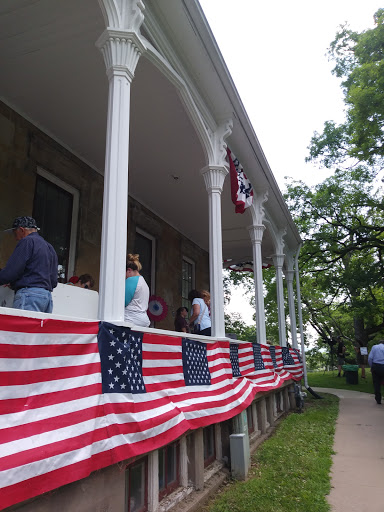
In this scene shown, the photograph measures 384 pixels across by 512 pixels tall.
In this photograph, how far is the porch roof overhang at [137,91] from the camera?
469 centimetres

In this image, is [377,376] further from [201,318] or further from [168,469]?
[168,469]

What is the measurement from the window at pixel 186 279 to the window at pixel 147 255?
191cm

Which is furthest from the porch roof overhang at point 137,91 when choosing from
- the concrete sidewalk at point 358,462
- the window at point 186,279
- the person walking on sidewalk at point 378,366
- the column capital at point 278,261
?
the person walking on sidewalk at point 378,366

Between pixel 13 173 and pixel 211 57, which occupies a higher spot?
pixel 211 57

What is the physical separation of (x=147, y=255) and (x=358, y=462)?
6.38m

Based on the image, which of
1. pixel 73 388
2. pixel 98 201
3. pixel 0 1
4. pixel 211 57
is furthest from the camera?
pixel 98 201

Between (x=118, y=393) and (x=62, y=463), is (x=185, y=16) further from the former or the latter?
(x=62, y=463)

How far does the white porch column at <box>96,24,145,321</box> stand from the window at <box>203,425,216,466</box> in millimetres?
2606

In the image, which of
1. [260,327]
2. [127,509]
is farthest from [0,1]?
[260,327]

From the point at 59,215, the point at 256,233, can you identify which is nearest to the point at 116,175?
the point at 59,215

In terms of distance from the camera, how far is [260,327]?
27.2 ft

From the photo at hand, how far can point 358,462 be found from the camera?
560 centimetres

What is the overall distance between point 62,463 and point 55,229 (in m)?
5.24

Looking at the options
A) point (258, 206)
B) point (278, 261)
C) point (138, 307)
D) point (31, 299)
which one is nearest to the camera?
point (31, 299)
